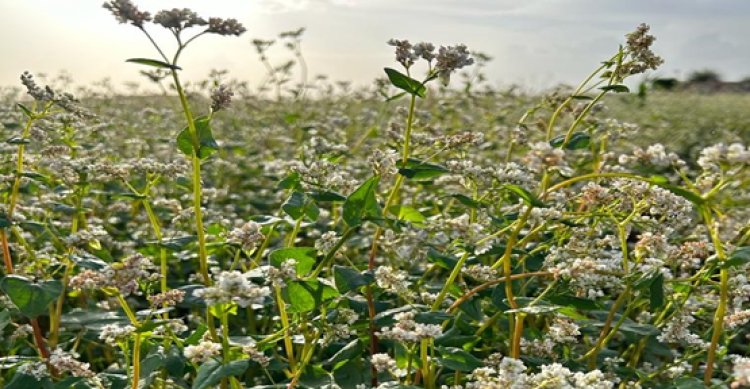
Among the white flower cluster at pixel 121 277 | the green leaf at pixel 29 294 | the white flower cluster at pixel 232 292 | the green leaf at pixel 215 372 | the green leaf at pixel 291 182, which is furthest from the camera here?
the green leaf at pixel 291 182

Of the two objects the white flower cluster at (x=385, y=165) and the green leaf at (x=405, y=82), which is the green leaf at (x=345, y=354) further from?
the green leaf at (x=405, y=82)

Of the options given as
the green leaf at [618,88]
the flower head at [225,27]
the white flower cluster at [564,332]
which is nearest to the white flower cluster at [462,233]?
the white flower cluster at [564,332]

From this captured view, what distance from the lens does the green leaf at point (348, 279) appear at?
7.07ft

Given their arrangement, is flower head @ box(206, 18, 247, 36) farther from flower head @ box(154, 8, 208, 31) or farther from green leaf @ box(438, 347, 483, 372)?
green leaf @ box(438, 347, 483, 372)

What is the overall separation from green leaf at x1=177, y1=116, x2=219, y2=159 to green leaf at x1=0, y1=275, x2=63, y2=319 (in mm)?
502

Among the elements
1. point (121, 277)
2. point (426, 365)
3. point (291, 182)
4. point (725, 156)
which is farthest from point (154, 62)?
point (725, 156)

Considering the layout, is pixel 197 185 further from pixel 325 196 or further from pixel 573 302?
pixel 573 302

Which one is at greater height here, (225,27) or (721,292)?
(225,27)

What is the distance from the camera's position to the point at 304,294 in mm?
2127

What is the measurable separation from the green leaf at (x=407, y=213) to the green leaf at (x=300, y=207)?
0.95ft

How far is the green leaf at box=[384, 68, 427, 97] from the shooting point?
2.28 m

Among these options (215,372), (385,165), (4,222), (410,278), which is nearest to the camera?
(215,372)

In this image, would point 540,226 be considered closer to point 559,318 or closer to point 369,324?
point 559,318

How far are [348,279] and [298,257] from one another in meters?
0.14
